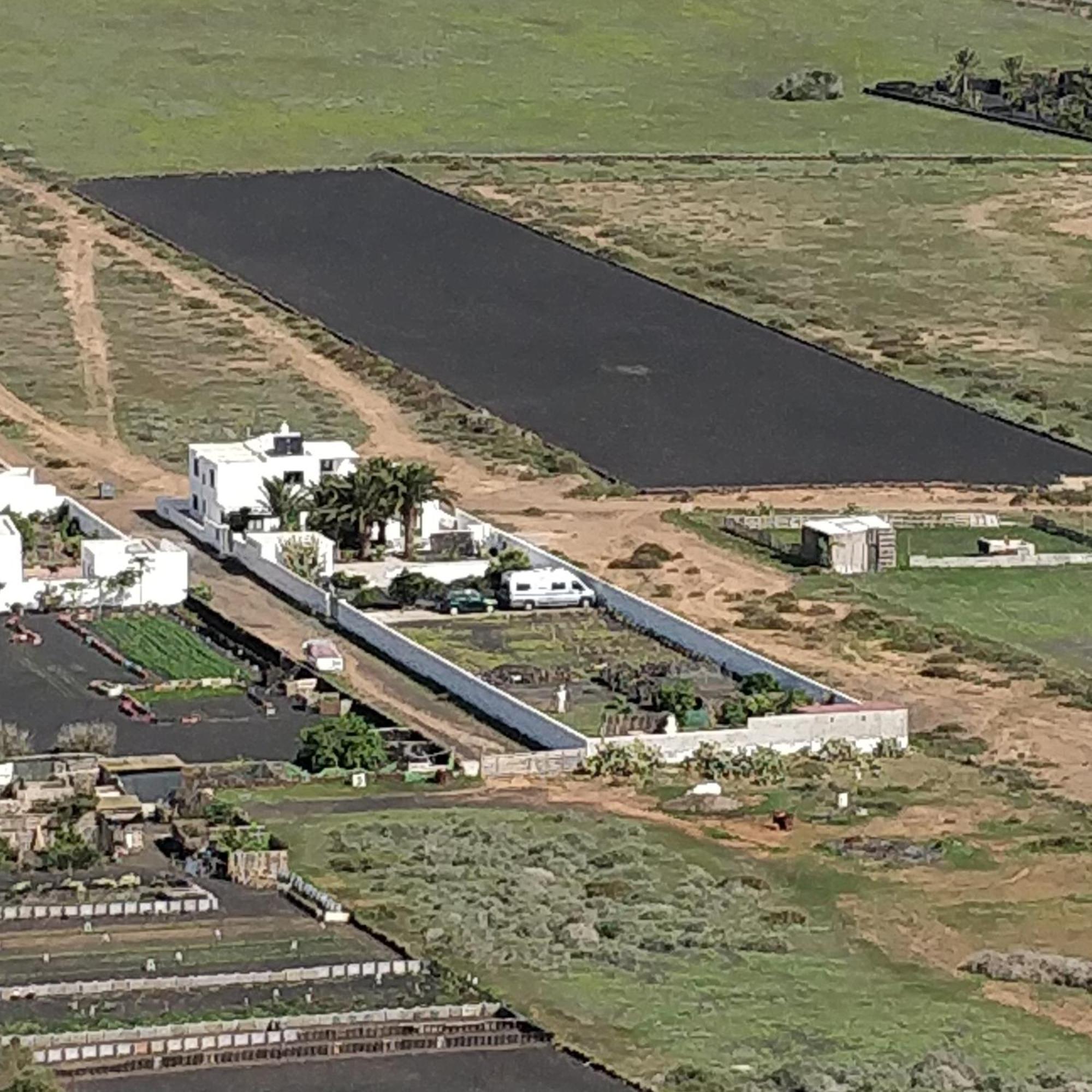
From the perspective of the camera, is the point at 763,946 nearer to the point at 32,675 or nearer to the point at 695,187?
the point at 32,675

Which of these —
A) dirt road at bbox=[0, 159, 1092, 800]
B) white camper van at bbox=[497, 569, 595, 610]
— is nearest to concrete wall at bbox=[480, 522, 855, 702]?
white camper van at bbox=[497, 569, 595, 610]

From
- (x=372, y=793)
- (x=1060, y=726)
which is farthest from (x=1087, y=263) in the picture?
(x=372, y=793)

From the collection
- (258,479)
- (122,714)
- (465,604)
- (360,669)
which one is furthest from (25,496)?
(122,714)

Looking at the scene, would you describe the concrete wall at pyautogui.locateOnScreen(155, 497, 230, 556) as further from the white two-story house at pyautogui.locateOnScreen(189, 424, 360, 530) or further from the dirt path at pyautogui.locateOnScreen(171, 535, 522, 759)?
the dirt path at pyautogui.locateOnScreen(171, 535, 522, 759)

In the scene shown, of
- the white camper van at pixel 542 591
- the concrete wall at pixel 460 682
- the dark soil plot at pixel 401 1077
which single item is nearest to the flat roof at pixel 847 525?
the white camper van at pixel 542 591

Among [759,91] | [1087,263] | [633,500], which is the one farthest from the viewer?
[759,91]

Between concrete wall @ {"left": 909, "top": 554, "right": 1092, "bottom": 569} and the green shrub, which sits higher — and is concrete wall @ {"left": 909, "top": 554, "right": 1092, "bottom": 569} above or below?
below

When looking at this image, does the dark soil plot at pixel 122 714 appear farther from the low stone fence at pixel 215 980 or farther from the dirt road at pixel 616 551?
the low stone fence at pixel 215 980

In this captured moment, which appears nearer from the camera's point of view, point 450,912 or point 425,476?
point 450,912
